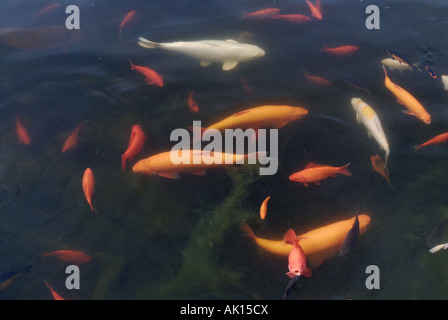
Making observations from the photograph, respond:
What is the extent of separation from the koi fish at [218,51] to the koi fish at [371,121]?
6.68 ft

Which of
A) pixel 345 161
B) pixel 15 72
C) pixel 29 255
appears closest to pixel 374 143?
pixel 345 161

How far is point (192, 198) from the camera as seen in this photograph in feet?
13.0

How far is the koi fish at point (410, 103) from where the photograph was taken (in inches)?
172

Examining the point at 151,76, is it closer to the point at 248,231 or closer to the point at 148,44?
the point at 148,44

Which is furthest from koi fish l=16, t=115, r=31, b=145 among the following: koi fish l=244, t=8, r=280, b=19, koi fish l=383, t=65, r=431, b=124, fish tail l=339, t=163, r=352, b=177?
koi fish l=383, t=65, r=431, b=124

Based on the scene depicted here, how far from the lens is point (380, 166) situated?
4051 millimetres

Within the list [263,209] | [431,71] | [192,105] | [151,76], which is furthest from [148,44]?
[431,71]

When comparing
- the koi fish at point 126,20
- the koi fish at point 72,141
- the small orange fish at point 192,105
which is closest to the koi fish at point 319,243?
the small orange fish at point 192,105

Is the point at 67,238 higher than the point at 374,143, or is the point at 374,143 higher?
the point at 374,143

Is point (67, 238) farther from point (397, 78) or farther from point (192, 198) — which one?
point (397, 78)

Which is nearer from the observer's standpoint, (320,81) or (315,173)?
(315,173)

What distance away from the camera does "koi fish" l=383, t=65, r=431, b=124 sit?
14.4 feet

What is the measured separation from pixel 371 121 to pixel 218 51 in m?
2.77

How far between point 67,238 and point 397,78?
5341mm
